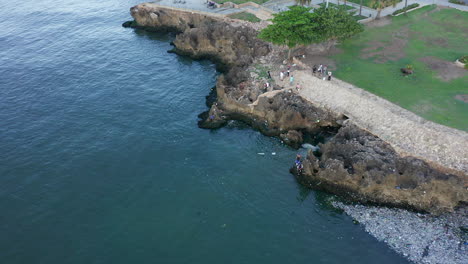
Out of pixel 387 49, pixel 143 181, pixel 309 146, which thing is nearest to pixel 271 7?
pixel 387 49

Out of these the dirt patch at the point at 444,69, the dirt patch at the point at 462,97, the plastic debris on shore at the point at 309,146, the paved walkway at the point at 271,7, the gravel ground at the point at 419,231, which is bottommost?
the gravel ground at the point at 419,231

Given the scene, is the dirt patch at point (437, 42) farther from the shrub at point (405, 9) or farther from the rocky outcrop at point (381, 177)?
the rocky outcrop at point (381, 177)

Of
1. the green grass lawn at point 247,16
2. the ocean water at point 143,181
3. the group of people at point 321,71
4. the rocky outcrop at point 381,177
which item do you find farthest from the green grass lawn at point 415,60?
the green grass lawn at point 247,16

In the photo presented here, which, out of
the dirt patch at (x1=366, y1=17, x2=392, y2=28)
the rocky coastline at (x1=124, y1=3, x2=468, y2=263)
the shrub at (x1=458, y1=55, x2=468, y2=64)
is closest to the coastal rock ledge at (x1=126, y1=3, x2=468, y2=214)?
the rocky coastline at (x1=124, y1=3, x2=468, y2=263)

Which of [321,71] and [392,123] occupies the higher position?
[321,71]

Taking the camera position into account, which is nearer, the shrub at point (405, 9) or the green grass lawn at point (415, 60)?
the green grass lawn at point (415, 60)

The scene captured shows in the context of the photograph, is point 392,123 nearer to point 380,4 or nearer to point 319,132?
point 319,132
